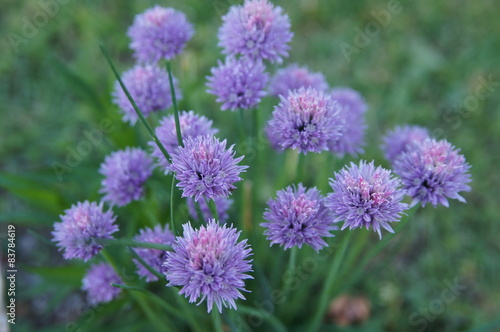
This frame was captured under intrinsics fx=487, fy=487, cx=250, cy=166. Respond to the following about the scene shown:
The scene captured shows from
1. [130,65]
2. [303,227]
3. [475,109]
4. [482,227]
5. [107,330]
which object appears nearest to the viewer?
[303,227]

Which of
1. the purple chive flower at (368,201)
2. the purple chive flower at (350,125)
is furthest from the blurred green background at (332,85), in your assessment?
the purple chive flower at (368,201)

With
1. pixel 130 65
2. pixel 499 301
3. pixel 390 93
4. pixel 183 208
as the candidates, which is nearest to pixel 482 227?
pixel 499 301

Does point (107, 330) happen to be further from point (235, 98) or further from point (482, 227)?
point (482, 227)

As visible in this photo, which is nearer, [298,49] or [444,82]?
[444,82]

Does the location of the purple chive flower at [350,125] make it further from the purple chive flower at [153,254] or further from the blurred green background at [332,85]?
the purple chive flower at [153,254]

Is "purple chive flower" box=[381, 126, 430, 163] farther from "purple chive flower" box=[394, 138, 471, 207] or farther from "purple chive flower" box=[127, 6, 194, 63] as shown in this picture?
"purple chive flower" box=[127, 6, 194, 63]

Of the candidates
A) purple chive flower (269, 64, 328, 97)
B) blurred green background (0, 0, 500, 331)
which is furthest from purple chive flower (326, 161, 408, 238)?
blurred green background (0, 0, 500, 331)

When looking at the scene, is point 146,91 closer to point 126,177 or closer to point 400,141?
point 126,177
